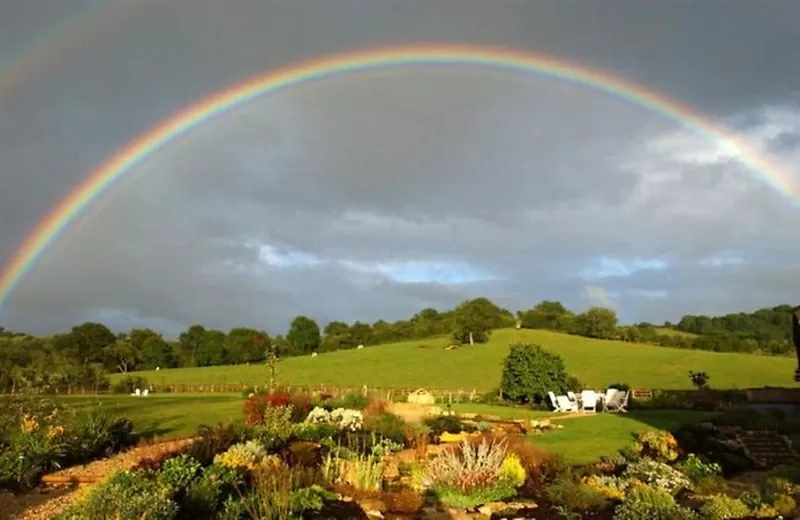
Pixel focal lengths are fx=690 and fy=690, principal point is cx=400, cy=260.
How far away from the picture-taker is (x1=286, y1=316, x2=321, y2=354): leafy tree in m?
94.6

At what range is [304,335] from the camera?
3765 inches

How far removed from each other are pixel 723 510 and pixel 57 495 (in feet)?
33.2

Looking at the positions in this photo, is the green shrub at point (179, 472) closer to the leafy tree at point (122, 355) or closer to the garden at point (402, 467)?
the garden at point (402, 467)

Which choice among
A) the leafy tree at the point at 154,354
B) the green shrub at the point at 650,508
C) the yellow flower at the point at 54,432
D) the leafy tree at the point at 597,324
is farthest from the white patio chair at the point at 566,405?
the leafy tree at the point at 154,354

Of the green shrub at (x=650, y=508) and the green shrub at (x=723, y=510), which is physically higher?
the green shrub at (x=650, y=508)

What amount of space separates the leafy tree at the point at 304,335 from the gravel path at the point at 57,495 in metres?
81.0

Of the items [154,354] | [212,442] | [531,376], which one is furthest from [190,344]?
[212,442]

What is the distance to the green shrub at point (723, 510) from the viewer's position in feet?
32.2

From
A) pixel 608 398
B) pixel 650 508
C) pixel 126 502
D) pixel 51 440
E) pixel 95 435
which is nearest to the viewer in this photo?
pixel 126 502

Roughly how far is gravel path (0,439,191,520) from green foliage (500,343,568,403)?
Answer: 77.0ft

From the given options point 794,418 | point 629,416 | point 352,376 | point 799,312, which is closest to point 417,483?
point 799,312

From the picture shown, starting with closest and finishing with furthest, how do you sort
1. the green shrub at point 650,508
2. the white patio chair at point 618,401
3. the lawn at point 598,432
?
the green shrub at point 650,508 → the lawn at point 598,432 → the white patio chair at point 618,401

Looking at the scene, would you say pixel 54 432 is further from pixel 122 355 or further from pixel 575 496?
pixel 122 355

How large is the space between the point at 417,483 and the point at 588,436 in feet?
26.3
